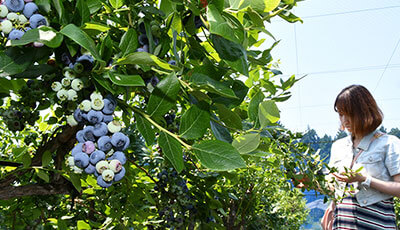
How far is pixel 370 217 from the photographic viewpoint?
1312mm

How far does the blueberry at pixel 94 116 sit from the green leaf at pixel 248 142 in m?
0.14

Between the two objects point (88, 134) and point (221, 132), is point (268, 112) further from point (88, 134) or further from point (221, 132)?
point (88, 134)

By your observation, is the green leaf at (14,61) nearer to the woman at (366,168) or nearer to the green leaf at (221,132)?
the green leaf at (221,132)

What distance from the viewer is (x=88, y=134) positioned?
0.33 m

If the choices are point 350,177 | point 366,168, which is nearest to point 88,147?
point 350,177

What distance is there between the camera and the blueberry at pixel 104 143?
326 millimetres

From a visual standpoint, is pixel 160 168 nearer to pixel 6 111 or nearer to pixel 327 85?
pixel 6 111

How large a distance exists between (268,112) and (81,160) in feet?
0.63

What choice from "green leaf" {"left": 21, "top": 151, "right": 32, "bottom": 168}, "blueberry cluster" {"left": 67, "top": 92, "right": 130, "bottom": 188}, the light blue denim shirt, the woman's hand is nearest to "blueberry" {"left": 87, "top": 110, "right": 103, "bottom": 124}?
"blueberry cluster" {"left": 67, "top": 92, "right": 130, "bottom": 188}

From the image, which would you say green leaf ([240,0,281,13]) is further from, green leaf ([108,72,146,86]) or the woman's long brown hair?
the woman's long brown hair

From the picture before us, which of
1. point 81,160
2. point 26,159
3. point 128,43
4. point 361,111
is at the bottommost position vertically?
point 26,159

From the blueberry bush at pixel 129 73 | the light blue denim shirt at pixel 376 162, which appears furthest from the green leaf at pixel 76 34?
the light blue denim shirt at pixel 376 162

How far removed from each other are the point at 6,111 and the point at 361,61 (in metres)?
7.11

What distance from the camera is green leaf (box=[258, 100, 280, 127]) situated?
37 cm
